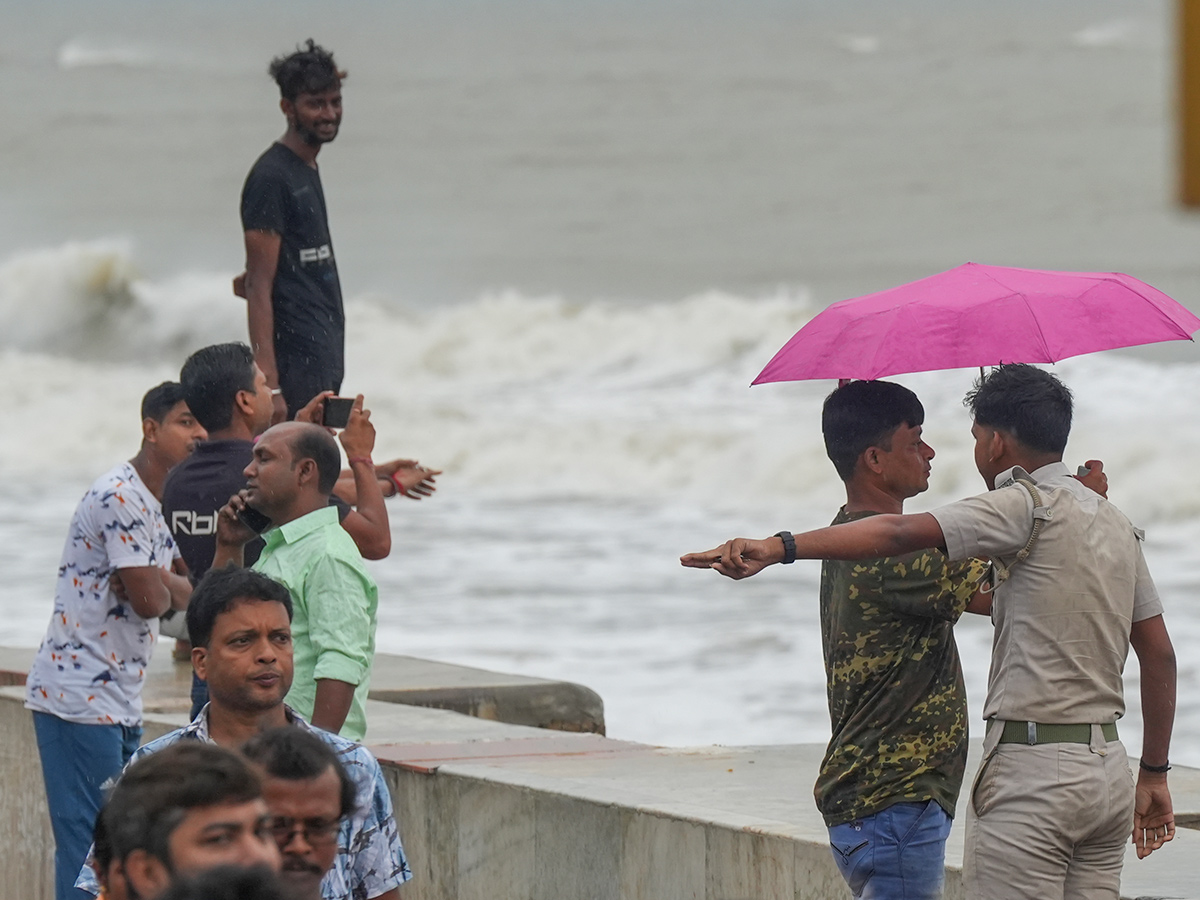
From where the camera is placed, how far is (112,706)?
16.8ft

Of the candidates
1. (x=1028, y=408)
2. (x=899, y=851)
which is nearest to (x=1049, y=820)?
(x=899, y=851)

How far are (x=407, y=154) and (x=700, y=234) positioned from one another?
379 inches

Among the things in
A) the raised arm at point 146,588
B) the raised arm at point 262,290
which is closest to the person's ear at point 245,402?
the raised arm at point 146,588

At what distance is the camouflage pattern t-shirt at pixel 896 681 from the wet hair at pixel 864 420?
13 cm

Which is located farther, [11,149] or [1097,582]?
[11,149]

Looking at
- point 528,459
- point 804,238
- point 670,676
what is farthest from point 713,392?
point 670,676

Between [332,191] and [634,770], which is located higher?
[332,191]

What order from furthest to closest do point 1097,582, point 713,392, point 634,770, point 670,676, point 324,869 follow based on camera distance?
point 713,392, point 670,676, point 634,770, point 1097,582, point 324,869

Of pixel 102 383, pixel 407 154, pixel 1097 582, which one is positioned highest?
pixel 407 154

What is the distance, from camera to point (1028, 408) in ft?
11.7

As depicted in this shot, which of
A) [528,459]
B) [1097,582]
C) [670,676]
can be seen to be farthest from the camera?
[528,459]

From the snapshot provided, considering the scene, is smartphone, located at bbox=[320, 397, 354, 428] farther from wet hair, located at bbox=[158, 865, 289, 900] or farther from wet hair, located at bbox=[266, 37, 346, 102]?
wet hair, located at bbox=[158, 865, 289, 900]

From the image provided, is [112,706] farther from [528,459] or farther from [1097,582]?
[528,459]

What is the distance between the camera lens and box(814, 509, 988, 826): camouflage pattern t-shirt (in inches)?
145
